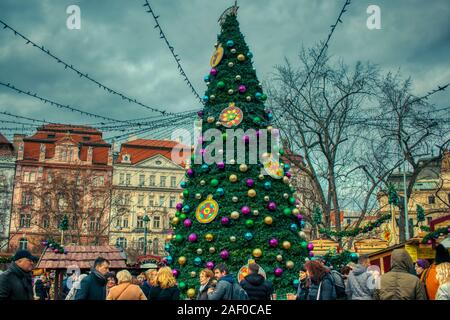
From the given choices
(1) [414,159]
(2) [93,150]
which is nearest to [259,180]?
(1) [414,159]

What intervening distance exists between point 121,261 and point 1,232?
4458 centimetres

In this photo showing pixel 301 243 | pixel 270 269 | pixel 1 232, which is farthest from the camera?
pixel 1 232

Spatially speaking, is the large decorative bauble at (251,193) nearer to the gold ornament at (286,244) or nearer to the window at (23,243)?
the gold ornament at (286,244)

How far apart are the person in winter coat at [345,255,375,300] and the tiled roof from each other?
8930 mm

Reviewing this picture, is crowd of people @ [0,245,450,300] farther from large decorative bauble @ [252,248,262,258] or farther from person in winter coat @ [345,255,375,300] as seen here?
large decorative bauble @ [252,248,262,258]

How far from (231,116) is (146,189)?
49314 mm

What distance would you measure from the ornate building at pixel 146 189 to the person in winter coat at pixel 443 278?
51.2 meters

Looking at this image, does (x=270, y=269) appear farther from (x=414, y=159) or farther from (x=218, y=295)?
(x=414, y=159)

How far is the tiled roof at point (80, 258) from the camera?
12.8 m

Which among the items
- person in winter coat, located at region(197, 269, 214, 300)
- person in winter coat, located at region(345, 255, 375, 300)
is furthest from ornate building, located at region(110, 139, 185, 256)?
person in winter coat, located at region(345, 255, 375, 300)

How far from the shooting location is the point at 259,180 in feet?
33.3

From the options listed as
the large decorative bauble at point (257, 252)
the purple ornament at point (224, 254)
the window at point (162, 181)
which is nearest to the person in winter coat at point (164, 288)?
the purple ornament at point (224, 254)

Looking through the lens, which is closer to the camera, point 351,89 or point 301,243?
point 301,243
